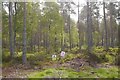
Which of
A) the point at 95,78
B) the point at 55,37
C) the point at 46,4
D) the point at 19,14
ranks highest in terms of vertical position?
the point at 46,4

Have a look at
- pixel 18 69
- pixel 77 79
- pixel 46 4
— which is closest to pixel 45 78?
pixel 77 79

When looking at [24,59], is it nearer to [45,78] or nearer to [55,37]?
[45,78]

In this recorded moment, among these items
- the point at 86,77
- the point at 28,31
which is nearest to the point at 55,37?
the point at 28,31

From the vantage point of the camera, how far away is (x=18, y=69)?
43.5ft

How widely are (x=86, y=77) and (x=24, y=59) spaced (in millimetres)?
5735

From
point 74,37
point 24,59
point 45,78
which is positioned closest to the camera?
point 45,78

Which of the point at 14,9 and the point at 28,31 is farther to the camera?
the point at 28,31

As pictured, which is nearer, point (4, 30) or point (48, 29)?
point (4, 30)

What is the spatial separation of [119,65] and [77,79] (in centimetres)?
513

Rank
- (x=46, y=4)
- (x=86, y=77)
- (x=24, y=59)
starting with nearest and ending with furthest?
(x=86, y=77), (x=24, y=59), (x=46, y=4)

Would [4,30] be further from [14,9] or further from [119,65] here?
[119,65]

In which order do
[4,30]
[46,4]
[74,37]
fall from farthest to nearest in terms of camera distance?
[74,37] → [46,4] → [4,30]

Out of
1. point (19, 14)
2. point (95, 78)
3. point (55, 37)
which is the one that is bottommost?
point (95, 78)

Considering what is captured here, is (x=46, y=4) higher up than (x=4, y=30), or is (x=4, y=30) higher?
(x=46, y=4)
